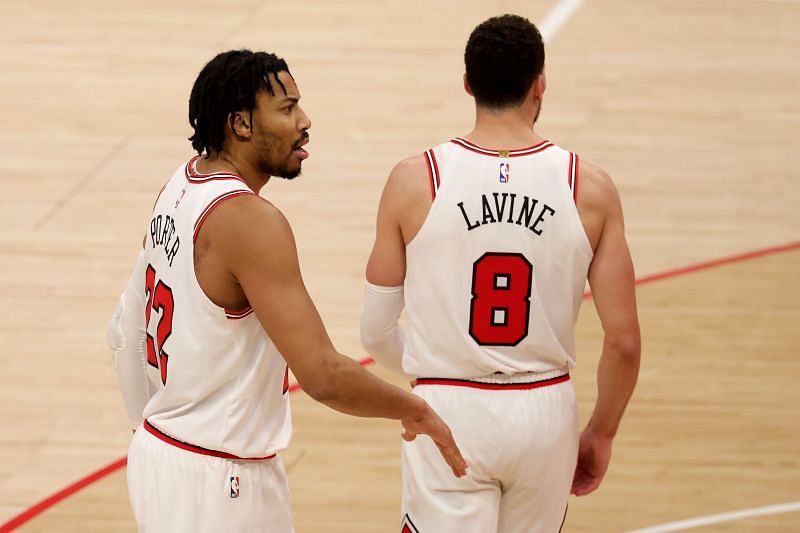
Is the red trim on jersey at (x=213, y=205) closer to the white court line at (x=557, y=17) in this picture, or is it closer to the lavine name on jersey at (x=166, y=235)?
the lavine name on jersey at (x=166, y=235)

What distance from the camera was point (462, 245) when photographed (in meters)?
4.08

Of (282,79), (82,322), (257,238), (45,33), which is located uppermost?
(282,79)

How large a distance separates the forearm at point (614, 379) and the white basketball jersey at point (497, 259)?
0.45 ft

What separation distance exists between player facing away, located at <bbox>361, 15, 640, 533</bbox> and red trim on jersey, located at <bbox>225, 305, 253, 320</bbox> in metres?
0.60

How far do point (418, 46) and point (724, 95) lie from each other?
2725 millimetres

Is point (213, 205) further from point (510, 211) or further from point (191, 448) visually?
point (510, 211)

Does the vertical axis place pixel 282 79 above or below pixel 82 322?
above

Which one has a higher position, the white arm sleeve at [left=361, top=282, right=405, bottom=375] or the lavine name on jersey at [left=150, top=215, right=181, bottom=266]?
the lavine name on jersey at [left=150, top=215, right=181, bottom=266]

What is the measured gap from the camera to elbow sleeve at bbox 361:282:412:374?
4.31m

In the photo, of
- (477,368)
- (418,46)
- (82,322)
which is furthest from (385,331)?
(418,46)

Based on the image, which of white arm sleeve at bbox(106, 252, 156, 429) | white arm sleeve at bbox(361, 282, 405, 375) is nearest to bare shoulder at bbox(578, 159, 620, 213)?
white arm sleeve at bbox(361, 282, 405, 375)

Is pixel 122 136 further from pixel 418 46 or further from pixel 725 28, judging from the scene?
pixel 725 28

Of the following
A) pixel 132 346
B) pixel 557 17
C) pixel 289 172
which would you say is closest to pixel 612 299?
pixel 289 172

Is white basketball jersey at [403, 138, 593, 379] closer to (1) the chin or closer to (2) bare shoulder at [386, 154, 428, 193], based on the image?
(2) bare shoulder at [386, 154, 428, 193]
